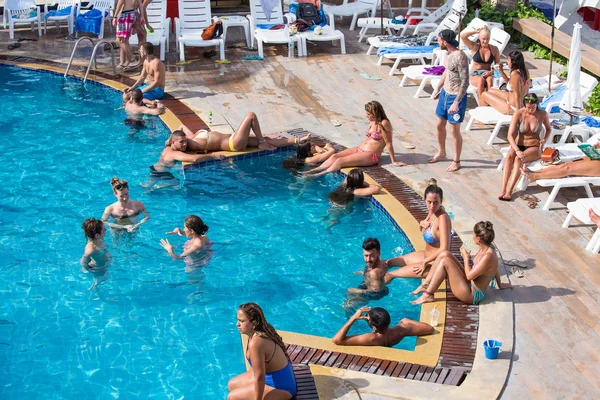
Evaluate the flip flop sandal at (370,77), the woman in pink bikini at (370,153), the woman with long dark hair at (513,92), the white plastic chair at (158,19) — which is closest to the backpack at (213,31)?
the white plastic chair at (158,19)

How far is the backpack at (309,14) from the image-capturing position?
16203 millimetres

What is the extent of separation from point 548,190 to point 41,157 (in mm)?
7413

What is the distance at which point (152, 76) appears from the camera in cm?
1349

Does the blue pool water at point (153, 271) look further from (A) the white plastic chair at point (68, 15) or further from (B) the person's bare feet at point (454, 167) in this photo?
(A) the white plastic chair at point (68, 15)

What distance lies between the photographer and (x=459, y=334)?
7219mm

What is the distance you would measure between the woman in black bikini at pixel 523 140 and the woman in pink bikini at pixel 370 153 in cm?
156

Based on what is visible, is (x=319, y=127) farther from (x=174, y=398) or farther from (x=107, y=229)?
(x=174, y=398)

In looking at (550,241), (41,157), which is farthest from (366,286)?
(41,157)

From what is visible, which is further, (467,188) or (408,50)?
(408,50)

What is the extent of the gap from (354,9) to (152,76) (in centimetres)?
611

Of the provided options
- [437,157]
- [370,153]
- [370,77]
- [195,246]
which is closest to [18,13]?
[370,77]

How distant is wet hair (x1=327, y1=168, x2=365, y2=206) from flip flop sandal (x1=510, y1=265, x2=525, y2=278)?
98.3 inches

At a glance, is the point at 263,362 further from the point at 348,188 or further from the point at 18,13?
the point at 18,13

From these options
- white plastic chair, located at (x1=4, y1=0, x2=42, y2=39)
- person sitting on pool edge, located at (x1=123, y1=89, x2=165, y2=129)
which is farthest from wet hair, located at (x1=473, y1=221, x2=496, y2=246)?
white plastic chair, located at (x1=4, y1=0, x2=42, y2=39)
